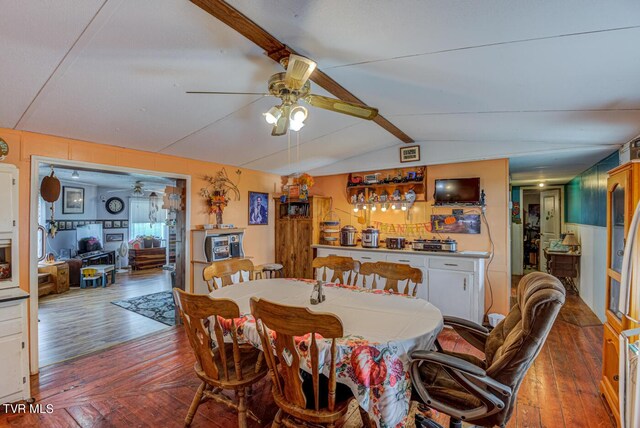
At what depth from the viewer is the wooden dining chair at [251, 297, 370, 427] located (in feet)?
4.74

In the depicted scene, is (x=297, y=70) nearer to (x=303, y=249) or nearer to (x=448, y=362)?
(x=448, y=362)

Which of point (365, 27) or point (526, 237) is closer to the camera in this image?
point (365, 27)

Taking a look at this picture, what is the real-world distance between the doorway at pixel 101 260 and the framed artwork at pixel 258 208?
115 cm

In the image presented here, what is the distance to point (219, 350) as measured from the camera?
187 cm

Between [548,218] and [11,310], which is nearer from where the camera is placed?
[11,310]

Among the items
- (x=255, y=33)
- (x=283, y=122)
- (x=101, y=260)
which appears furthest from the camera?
(x=101, y=260)

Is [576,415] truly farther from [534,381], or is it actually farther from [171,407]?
[171,407]

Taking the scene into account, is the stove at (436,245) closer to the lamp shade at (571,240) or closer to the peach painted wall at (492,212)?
the peach painted wall at (492,212)

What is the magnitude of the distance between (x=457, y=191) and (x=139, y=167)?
4106 millimetres

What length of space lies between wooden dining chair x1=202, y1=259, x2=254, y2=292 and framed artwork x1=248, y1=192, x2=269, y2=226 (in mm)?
1843

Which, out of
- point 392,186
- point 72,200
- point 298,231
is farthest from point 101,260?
point 392,186

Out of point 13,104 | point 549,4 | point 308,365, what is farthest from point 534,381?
point 13,104

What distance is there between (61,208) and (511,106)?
9.32 metres

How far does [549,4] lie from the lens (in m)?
1.32
